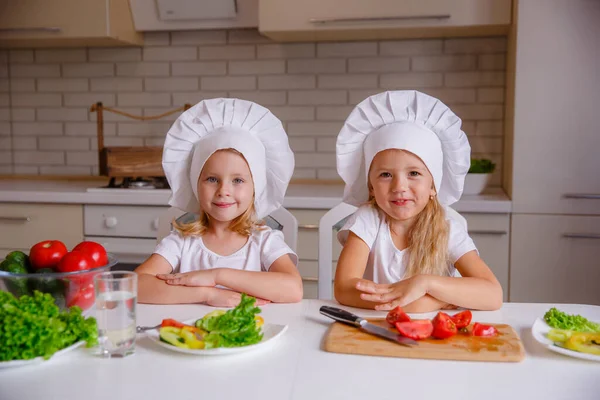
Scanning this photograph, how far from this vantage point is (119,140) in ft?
11.2

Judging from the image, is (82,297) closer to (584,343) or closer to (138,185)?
(584,343)

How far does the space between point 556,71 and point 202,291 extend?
1813mm

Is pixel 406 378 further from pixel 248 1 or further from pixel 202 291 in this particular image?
pixel 248 1

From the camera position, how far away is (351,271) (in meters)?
1.59

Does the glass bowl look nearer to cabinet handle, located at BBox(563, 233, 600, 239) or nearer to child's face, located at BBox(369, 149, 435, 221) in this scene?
child's face, located at BBox(369, 149, 435, 221)

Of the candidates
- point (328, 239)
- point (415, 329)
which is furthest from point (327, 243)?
point (415, 329)

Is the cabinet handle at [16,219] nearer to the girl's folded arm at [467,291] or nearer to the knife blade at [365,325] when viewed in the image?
the knife blade at [365,325]

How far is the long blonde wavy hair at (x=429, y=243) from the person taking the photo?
1631 millimetres

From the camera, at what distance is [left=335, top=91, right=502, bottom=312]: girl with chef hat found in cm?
159

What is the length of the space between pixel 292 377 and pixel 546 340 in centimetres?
48

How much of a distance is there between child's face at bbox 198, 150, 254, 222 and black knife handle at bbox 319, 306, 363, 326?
456 mm

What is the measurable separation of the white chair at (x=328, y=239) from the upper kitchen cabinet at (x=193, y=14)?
151 centimetres

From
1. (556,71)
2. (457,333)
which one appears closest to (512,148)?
(556,71)

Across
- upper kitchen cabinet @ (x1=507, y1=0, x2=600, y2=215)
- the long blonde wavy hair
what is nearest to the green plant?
upper kitchen cabinet @ (x1=507, y1=0, x2=600, y2=215)
